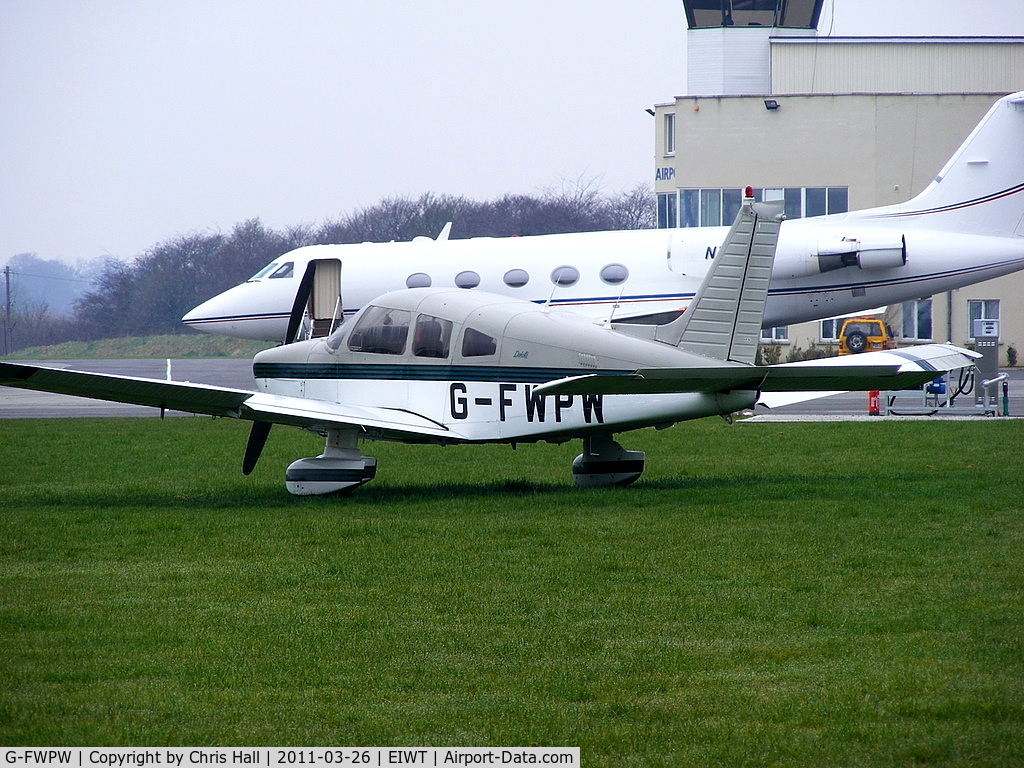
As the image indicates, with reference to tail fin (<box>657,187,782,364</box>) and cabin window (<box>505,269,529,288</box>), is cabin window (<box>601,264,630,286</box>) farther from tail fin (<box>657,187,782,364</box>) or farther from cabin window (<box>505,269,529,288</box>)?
tail fin (<box>657,187,782,364</box>)

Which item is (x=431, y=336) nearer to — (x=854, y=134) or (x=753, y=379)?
(x=753, y=379)

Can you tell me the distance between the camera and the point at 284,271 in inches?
1131

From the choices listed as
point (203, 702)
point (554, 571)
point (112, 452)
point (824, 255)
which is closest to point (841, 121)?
point (824, 255)

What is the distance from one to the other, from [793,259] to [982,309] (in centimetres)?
2820

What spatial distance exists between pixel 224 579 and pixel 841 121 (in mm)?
47214

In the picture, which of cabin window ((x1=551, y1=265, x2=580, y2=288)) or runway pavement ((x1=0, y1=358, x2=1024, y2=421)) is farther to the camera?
cabin window ((x1=551, y1=265, x2=580, y2=288))

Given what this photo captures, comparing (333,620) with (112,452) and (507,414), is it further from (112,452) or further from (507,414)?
(112,452)

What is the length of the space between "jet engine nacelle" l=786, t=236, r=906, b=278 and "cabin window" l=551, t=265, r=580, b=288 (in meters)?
4.35

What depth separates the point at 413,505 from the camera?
12266mm

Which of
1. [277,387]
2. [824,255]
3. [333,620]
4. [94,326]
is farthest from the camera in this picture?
[94,326]

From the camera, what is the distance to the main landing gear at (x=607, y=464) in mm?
13445

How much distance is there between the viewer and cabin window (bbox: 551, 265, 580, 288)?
25656 millimetres

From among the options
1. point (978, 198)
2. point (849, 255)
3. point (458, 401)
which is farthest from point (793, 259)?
point (458, 401)

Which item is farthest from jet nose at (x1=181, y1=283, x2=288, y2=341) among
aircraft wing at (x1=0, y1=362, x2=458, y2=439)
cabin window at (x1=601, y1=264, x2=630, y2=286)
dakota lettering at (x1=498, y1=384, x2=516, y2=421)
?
dakota lettering at (x1=498, y1=384, x2=516, y2=421)
